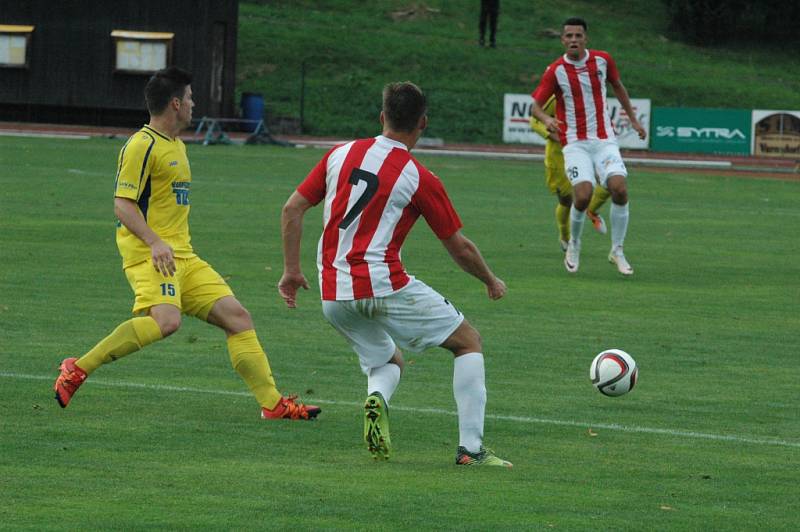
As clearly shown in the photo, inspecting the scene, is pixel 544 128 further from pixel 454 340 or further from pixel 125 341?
pixel 454 340

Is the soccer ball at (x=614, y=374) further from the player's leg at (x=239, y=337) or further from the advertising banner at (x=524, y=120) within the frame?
the advertising banner at (x=524, y=120)

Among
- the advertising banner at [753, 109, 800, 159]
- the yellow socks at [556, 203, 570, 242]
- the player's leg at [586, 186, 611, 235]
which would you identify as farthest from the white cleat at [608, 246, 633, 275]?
the advertising banner at [753, 109, 800, 159]

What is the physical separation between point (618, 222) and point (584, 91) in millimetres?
1338

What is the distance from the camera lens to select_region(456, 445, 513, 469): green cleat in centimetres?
697

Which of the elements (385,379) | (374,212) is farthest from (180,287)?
(374,212)

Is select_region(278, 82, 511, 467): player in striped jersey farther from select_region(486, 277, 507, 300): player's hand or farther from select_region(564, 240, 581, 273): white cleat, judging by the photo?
select_region(564, 240, 581, 273): white cleat

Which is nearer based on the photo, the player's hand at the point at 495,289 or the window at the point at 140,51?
the player's hand at the point at 495,289

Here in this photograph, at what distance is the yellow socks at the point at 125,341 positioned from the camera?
7914 millimetres

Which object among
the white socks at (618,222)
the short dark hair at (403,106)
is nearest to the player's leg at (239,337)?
the short dark hair at (403,106)

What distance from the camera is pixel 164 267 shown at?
25.4 ft

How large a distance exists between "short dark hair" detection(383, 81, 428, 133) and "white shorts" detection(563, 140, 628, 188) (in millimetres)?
8665

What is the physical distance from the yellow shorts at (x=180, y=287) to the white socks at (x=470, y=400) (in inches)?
66.1

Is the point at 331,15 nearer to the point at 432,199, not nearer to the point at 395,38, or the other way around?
the point at 395,38

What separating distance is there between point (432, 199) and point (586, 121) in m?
9.09
